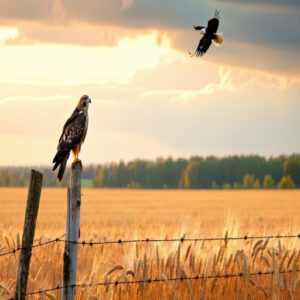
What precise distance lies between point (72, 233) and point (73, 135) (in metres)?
3.02

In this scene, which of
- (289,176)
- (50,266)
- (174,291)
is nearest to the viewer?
(174,291)

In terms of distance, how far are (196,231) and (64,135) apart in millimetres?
1834

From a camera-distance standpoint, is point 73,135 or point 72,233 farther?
point 73,135

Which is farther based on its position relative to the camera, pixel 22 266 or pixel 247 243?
pixel 247 243

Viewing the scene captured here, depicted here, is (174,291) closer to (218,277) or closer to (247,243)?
(218,277)

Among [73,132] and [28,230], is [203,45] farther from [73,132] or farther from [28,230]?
[28,230]

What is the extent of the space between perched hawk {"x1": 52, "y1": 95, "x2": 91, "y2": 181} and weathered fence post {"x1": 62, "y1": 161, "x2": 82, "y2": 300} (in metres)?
2.21

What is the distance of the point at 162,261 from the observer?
27.0 feet

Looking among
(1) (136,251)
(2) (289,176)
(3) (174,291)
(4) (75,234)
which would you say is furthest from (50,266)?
(2) (289,176)

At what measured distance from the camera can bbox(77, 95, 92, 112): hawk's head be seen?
388 inches

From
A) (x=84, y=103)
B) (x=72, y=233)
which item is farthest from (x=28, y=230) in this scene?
(x=84, y=103)

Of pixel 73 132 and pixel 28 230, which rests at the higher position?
pixel 73 132

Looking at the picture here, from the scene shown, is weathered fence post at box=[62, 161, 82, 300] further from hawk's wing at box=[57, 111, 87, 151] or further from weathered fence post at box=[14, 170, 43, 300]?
hawk's wing at box=[57, 111, 87, 151]

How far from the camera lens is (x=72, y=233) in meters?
6.59
